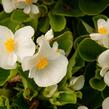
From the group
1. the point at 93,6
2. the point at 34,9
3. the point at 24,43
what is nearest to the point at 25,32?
the point at 24,43

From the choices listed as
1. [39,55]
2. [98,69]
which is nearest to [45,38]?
[39,55]

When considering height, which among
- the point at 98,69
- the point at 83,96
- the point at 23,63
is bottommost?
the point at 83,96

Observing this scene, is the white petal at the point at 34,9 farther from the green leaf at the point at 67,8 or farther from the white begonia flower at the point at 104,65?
the white begonia flower at the point at 104,65

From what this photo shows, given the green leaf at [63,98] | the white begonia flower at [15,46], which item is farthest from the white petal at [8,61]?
the green leaf at [63,98]

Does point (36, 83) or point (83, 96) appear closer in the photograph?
point (36, 83)

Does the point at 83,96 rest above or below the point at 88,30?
below

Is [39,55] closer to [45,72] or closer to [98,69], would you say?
[45,72]

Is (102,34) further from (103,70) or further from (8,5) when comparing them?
(8,5)
